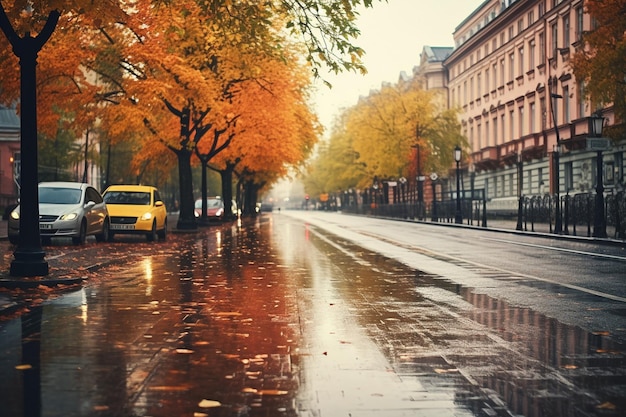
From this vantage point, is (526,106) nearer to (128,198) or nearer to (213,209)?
(213,209)

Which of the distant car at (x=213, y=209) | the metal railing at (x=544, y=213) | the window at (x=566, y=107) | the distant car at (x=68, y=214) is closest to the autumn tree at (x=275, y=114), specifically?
the distant car at (x=213, y=209)

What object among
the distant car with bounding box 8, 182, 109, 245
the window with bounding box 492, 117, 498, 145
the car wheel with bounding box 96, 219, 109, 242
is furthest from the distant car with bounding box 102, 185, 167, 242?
the window with bounding box 492, 117, 498, 145

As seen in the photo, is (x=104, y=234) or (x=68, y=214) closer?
(x=68, y=214)

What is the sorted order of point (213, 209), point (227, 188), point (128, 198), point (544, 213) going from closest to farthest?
point (128, 198), point (544, 213), point (213, 209), point (227, 188)

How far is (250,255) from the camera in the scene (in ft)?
73.0

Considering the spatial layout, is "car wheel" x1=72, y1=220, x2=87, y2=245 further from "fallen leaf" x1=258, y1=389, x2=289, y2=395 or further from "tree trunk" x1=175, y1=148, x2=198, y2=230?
"fallen leaf" x1=258, y1=389, x2=289, y2=395

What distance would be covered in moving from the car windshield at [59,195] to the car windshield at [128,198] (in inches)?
143

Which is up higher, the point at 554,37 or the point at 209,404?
the point at 554,37

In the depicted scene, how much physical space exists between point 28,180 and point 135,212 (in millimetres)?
14819

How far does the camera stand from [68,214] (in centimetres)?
2509

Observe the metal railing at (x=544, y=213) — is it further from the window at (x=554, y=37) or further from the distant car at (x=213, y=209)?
the distant car at (x=213, y=209)

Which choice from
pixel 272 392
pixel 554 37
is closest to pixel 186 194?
pixel 554 37

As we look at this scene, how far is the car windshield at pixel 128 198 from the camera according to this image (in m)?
30.2

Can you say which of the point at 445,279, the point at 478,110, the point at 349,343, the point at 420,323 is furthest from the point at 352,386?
the point at 478,110
